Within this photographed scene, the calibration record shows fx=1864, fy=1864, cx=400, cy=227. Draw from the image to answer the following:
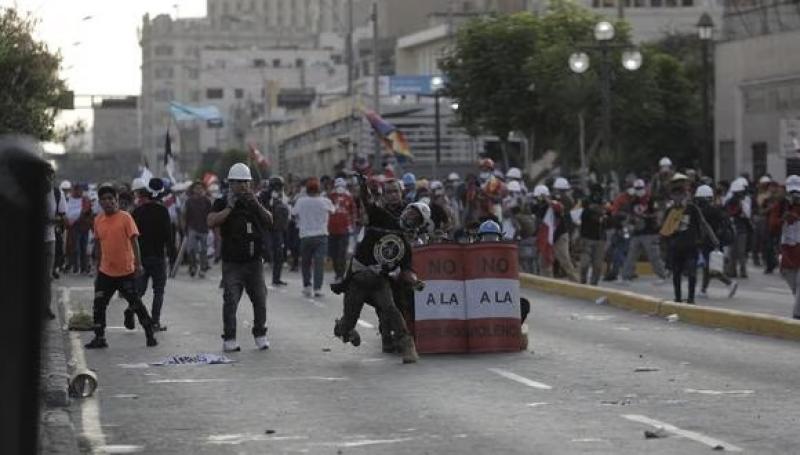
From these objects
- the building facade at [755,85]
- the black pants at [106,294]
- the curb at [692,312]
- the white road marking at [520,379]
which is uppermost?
the building facade at [755,85]

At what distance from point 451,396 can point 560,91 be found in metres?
48.1

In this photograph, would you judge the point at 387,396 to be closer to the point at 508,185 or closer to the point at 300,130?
the point at 508,185

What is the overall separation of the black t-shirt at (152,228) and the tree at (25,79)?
13.9 ft

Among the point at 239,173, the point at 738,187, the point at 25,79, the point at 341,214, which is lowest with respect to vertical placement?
the point at 341,214

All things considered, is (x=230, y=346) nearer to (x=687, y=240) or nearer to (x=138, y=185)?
(x=138, y=185)

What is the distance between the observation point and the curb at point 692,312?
2016 centimetres

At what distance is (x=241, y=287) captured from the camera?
60.4 ft

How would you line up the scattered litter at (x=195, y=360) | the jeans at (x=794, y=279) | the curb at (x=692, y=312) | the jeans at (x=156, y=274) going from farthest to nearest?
the jeans at (x=794, y=279) < the jeans at (x=156, y=274) < the curb at (x=692, y=312) < the scattered litter at (x=195, y=360)

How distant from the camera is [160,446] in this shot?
10.9 metres

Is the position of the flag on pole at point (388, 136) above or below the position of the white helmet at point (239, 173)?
above

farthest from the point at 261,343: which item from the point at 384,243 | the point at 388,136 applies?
the point at 388,136

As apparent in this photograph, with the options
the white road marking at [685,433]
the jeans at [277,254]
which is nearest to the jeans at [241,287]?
the white road marking at [685,433]

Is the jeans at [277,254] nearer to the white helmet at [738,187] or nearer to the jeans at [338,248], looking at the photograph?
the jeans at [338,248]

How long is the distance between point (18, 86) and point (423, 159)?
6050 cm
